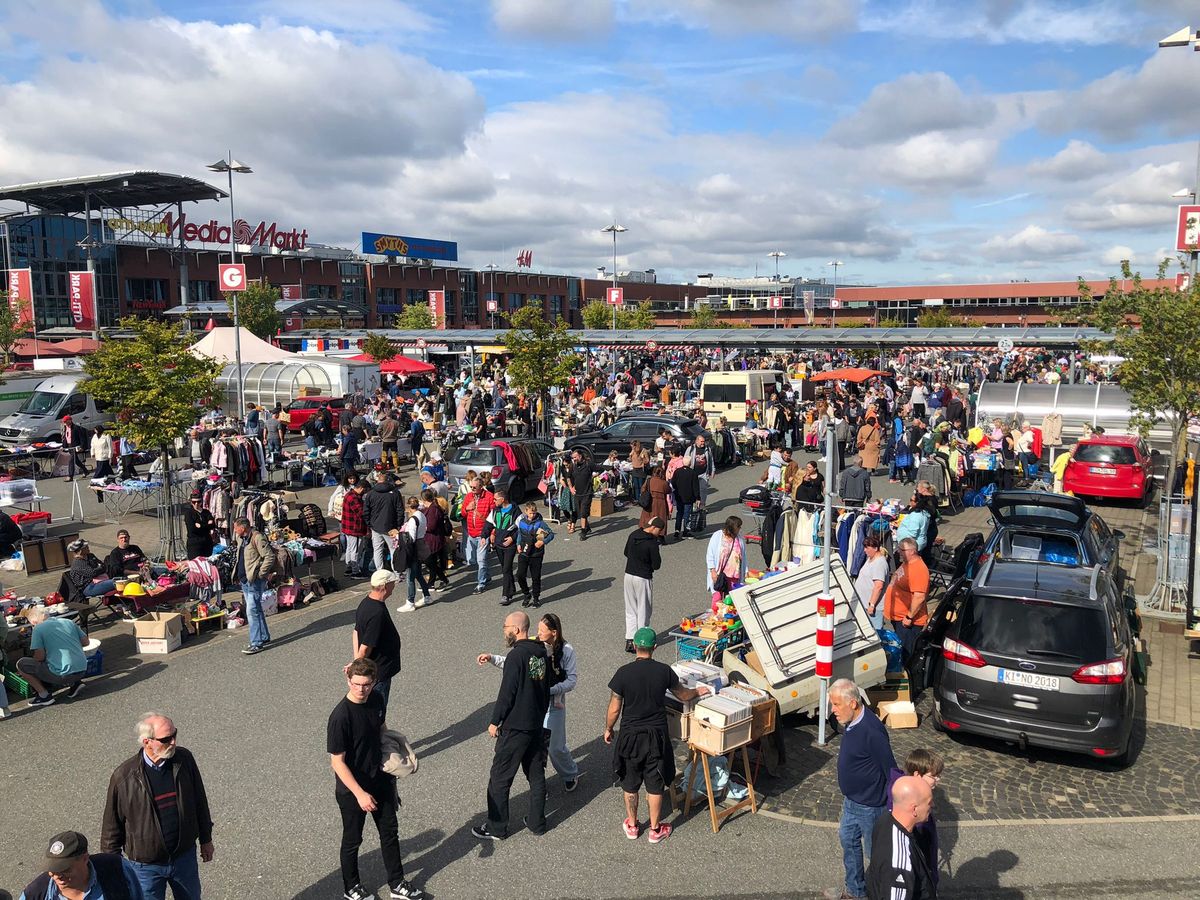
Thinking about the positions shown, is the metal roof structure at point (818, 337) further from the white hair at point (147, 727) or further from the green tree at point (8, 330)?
the white hair at point (147, 727)

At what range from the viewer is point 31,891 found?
411cm

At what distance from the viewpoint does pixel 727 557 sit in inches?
409

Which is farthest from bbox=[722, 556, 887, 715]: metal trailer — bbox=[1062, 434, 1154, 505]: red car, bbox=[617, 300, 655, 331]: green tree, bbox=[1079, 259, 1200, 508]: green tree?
bbox=[617, 300, 655, 331]: green tree

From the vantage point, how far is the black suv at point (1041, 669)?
23.8 ft

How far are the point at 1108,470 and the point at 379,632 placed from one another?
16.6m

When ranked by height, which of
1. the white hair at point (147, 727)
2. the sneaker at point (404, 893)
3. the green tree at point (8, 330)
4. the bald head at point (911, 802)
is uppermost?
the green tree at point (8, 330)

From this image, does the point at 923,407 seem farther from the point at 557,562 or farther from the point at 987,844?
the point at 987,844

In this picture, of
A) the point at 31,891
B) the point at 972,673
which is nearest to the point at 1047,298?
the point at 972,673

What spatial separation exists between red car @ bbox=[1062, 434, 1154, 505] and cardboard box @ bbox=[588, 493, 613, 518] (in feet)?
32.2

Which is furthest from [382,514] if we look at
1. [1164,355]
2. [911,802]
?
[1164,355]

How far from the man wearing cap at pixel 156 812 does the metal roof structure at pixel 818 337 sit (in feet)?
134

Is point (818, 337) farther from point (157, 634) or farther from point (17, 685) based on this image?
point (17, 685)

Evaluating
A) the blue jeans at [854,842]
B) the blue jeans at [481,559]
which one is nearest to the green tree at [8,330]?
the blue jeans at [481,559]

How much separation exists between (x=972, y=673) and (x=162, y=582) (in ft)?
34.0
